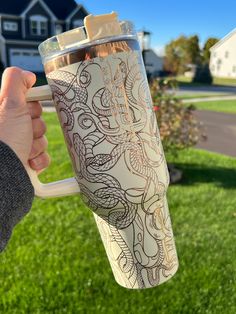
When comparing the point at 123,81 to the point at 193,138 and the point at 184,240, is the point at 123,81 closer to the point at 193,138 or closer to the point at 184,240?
the point at 184,240

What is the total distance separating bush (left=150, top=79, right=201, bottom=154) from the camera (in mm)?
4469

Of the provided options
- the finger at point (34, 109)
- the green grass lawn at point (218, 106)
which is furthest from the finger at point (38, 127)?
the green grass lawn at point (218, 106)

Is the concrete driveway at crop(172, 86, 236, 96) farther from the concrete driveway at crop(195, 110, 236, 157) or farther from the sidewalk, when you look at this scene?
the concrete driveway at crop(195, 110, 236, 157)

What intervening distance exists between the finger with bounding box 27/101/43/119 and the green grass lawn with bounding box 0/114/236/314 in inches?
56.8

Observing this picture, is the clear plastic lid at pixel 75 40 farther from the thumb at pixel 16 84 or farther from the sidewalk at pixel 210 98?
the sidewalk at pixel 210 98

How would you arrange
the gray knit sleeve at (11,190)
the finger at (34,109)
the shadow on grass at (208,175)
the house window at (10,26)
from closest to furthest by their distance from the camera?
the gray knit sleeve at (11,190) < the finger at (34,109) < the shadow on grass at (208,175) < the house window at (10,26)

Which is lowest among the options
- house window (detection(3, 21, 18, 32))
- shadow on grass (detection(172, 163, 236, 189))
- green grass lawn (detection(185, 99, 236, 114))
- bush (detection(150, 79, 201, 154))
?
green grass lawn (detection(185, 99, 236, 114))

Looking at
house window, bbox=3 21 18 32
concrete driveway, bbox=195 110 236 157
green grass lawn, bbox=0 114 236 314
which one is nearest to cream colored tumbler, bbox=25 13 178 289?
green grass lawn, bbox=0 114 236 314

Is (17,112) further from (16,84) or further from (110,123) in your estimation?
(110,123)

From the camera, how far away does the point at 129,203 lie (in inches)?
29.2

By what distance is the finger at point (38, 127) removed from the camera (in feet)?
3.06

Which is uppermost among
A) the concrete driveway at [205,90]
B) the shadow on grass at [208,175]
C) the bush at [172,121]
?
the bush at [172,121]

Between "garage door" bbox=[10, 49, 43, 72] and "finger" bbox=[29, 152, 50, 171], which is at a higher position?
"garage door" bbox=[10, 49, 43, 72]

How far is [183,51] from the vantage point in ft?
13.6
